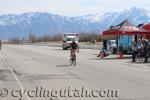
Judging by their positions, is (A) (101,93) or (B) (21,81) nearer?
(A) (101,93)

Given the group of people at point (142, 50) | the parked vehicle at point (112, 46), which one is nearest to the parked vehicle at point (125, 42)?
the parked vehicle at point (112, 46)

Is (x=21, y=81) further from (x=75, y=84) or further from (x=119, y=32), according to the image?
(x=119, y=32)

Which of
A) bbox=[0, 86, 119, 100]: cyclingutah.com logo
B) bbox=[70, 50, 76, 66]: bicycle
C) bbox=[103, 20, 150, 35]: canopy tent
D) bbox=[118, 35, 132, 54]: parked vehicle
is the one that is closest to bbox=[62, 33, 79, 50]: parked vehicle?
bbox=[118, 35, 132, 54]: parked vehicle

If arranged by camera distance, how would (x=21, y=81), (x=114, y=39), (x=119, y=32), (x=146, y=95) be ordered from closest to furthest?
(x=146, y=95) < (x=21, y=81) < (x=119, y=32) < (x=114, y=39)

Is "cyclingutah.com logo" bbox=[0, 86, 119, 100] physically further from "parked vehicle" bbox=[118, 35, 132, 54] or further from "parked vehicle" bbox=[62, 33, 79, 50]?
"parked vehicle" bbox=[62, 33, 79, 50]

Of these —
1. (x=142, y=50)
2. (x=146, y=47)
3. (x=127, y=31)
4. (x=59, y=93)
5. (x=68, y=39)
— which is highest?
(x=127, y=31)

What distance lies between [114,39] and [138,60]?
21276mm

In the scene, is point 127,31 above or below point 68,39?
above

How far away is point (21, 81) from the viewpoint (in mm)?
21031

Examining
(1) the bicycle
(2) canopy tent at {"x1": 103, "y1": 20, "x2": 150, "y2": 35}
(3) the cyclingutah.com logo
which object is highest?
(2) canopy tent at {"x1": 103, "y1": 20, "x2": 150, "y2": 35}

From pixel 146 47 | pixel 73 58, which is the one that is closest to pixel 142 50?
pixel 146 47

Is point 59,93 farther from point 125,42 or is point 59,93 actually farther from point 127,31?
point 125,42

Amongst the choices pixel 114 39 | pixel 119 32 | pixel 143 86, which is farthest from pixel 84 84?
pixel 114 39

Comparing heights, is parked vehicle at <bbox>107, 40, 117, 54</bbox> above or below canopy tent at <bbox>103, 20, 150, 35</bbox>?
below
